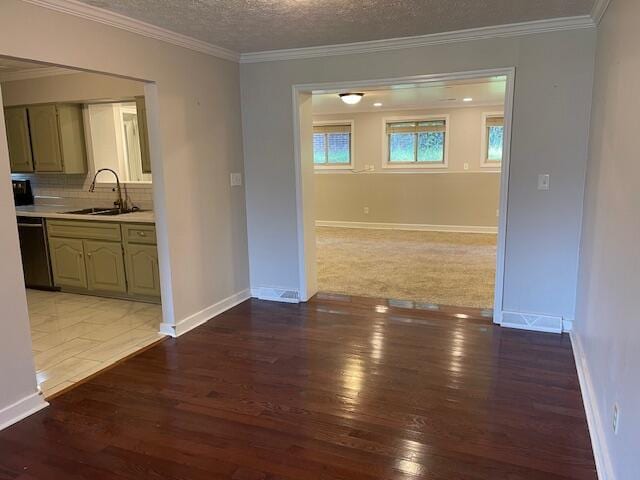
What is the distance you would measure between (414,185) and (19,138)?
247 inches

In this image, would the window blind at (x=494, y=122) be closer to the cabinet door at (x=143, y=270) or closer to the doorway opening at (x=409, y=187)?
the doorway opening at (x=409, y=187)

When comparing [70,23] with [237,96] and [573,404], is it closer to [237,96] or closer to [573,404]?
[237,96]

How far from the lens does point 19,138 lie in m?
5.09

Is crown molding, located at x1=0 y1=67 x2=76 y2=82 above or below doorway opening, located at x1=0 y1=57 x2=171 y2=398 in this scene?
above

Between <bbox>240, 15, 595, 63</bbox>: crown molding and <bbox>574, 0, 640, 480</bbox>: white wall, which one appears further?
<bbox>240, 15, 595, 63</bbox>: crown molding

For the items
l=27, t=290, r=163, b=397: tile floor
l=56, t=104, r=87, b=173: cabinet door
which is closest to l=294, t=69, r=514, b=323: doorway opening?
l=27, t=290, r=163, b=397: tile floor

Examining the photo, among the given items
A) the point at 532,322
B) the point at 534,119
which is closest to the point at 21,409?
the point at 532,322

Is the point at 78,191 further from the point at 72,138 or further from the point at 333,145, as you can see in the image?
the point at 333,145

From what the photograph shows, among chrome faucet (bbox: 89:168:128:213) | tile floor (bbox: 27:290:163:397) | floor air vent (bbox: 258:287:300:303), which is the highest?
chrome faucet (bbox: 89:168:128:213)

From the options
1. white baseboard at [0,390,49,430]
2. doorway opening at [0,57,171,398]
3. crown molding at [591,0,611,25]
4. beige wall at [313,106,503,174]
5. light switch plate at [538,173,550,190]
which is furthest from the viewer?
beige wall at [313,106,503,174]

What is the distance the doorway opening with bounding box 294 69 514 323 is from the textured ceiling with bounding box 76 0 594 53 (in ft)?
7.81

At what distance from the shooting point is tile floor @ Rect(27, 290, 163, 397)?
10.3ft

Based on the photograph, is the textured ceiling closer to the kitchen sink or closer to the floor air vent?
the kitchen sink

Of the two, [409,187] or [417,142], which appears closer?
[417,142]
